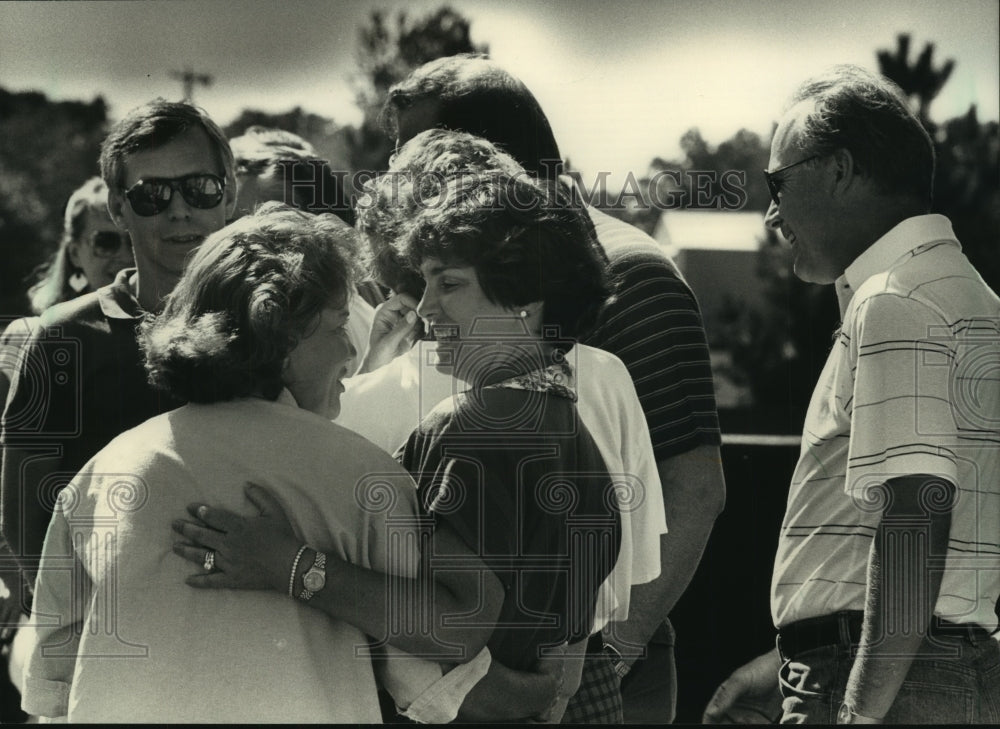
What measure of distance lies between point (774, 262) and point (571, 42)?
67 cm

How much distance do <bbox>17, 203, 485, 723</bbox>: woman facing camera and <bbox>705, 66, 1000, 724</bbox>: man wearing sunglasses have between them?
0.87m

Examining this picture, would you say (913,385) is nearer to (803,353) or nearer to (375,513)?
(803,353)

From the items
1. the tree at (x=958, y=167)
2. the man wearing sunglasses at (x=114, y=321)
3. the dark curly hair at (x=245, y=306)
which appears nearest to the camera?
the dark curly hair at (x=245, y=306)

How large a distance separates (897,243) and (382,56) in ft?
3.86

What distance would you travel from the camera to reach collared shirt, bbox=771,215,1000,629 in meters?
2.41

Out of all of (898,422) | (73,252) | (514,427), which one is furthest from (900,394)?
(73,252)

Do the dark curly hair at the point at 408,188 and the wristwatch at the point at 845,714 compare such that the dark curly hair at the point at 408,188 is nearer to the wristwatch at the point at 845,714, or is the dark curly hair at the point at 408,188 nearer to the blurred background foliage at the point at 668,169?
the blurred background foliage at the point at 668,169

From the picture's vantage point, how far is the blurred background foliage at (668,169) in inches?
105

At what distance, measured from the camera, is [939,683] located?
2465 mm

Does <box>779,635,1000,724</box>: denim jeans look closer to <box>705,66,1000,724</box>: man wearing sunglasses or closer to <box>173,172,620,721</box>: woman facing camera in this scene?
<box>705,66,1000,724</box>: man wearing sunglasses

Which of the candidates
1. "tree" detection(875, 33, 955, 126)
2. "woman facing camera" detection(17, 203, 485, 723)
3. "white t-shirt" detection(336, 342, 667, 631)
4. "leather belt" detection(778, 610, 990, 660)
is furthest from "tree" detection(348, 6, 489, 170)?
"leather belt" detection(778, 610, 990, 660)

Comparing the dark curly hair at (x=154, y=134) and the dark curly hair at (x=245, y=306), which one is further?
the dark curly hair at (x=154, y=134)

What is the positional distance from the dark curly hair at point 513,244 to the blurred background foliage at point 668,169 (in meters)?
0.20

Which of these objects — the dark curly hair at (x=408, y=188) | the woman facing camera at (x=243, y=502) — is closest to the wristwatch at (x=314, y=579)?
the woman facing camera at (x=243, y=502)
